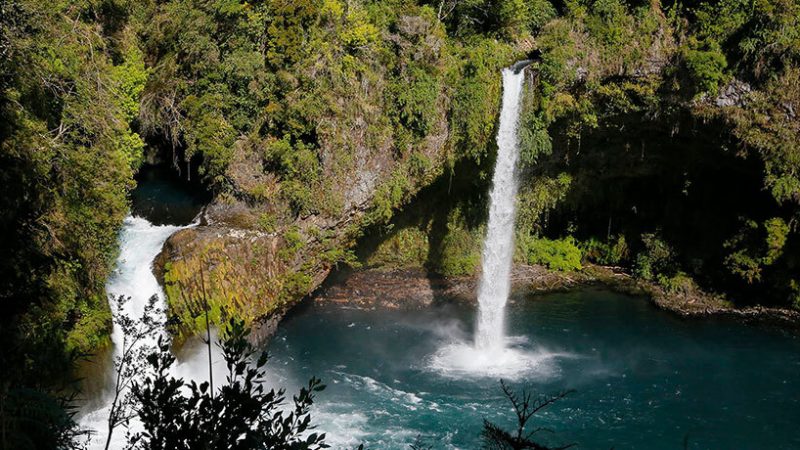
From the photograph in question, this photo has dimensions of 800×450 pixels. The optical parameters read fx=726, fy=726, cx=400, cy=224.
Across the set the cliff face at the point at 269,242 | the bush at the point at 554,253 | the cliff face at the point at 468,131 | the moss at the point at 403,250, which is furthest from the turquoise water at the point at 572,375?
the moss at the point at 403,250

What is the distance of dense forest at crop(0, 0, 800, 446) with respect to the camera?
19.0 metres

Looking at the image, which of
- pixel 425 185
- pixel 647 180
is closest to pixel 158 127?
pixel 425 185

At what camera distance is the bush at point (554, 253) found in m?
23.9

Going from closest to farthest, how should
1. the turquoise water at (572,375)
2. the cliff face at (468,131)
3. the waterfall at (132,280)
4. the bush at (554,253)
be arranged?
1. the waterfall at (132,280)
2. the turquoise water at (572,375)
3. the cliff face at (468,131)
4. the bush at (554,253)

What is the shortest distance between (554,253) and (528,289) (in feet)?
6.55

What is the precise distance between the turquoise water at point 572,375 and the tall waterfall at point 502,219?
1.97ft

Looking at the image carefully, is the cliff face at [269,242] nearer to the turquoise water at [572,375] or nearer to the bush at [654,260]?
the turquoise water at [572,375]

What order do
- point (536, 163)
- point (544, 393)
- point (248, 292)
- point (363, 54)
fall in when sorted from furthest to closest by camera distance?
point (536, 163) < point (363, 54) < point (248, 292) < point (544, 393)

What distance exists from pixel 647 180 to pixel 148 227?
15.4 m

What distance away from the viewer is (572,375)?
18.1 metres

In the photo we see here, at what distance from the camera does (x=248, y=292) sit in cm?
1852

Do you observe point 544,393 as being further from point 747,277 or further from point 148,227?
point 148,227

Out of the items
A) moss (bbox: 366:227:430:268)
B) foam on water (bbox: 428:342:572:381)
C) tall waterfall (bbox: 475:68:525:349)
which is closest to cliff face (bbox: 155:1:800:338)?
tall waterfall (bbox: 475:68:525:349)

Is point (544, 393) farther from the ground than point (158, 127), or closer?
closer
